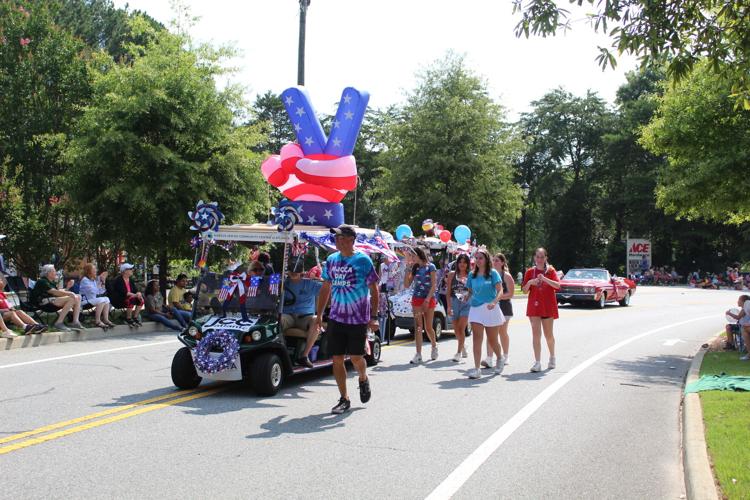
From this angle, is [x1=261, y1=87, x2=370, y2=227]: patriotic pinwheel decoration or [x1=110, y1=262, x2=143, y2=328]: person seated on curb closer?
[x1=261, y1=87, x2=370, y2=227]: patriotic pinwheel decoration

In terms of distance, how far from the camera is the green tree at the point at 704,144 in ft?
43.0

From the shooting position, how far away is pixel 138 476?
524 cm

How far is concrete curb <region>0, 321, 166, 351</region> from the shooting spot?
12423mm

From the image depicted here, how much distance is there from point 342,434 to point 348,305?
1465 millimetres

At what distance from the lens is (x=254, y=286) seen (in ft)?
29.2

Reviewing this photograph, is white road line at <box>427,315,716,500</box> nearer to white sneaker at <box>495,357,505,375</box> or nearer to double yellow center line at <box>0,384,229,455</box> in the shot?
white sneaker at <box>495,357,505,375</box>

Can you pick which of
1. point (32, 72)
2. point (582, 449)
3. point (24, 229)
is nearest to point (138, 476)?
point (582, 449)

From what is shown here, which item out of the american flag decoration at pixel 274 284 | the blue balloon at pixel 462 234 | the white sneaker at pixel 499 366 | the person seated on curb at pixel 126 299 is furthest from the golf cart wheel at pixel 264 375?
the blue balloon at pixel 462 234

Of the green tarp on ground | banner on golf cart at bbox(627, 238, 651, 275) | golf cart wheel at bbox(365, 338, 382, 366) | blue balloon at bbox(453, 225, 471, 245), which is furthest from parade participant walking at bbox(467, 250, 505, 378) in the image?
banner on golf cart at bbox(627, 238, 651, 275)

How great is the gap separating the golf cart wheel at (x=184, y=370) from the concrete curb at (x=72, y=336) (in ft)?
17.6

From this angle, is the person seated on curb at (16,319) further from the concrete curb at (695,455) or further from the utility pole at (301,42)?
the concrete curb at (695,455)

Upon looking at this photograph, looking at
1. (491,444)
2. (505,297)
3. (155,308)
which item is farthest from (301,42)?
(491,444)

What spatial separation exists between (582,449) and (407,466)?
180 centimetres

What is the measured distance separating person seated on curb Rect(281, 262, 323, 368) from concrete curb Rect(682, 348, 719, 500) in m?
4.64
